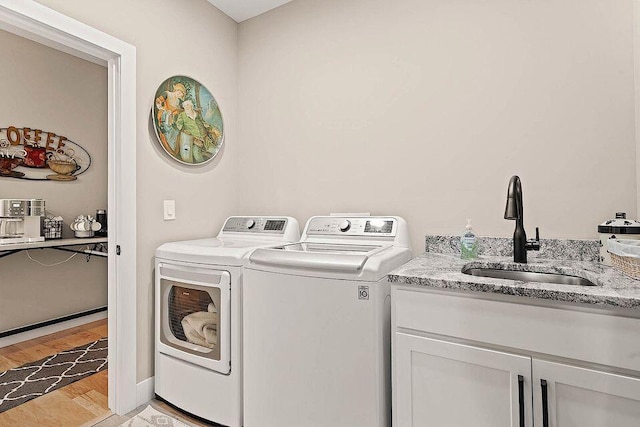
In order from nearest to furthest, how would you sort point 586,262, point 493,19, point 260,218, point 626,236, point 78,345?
point 626,236
point 586,262
point 493,19
point 260,218
point 78,345

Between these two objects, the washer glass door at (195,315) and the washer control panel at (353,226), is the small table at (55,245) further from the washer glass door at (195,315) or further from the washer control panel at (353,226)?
the washer control panel at (353,226)

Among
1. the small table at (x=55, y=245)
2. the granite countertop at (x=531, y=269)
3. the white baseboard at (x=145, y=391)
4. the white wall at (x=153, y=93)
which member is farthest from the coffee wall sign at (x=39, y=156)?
the granite countertop at (x=531, y=269)

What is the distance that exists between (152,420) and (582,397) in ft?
6.37

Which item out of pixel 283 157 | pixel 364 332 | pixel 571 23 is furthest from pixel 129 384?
pixel 571 23

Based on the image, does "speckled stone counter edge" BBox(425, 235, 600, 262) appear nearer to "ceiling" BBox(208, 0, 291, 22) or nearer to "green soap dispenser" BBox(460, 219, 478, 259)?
"green soap dispenser" BBox(460, 219, 478, 259)

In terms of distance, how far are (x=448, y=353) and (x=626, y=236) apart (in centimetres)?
84

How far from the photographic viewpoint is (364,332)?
54.3 inches

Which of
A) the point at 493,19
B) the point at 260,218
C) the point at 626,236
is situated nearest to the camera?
the point at 626,236

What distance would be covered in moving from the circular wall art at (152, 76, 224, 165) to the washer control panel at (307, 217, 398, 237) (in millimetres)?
935

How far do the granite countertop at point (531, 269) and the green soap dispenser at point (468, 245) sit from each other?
4 cm

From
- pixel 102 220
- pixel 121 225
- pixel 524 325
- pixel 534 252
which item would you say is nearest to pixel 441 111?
pixel 534 252

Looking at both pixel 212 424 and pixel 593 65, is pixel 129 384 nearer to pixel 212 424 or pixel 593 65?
pixel 212 424

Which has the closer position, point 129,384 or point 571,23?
point 571,23

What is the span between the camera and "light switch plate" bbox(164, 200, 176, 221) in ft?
7.09
